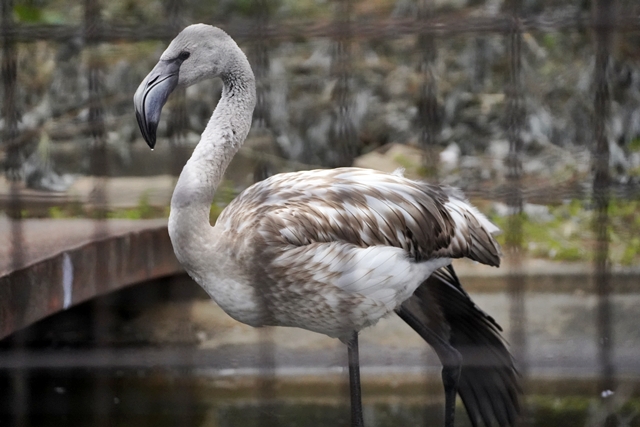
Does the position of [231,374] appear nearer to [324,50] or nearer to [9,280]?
[9,280]

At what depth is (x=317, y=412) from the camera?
2.71 m

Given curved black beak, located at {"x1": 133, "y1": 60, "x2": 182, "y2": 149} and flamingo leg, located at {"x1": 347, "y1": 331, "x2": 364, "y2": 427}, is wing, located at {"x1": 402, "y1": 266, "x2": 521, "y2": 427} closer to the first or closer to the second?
flamingo leg, located at {"x1": 347, "y1": 331, "x2": 364, "y2": 427}

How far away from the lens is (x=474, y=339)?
7.17 feet

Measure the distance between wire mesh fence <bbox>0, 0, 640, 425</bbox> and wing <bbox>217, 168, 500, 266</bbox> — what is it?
0.10 meters

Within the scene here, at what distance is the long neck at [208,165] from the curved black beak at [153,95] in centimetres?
12

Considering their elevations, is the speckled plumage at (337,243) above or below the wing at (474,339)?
above

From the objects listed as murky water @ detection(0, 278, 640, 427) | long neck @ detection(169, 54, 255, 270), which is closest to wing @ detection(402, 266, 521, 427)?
murky water @ detection(0, 278, 640, 427)

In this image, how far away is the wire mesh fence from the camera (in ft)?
8.38

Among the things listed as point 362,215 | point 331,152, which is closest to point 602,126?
point 362,215

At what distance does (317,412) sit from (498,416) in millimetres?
697

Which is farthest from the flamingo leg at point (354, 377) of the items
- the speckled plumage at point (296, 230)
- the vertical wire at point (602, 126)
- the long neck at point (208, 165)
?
the vertical wire at point (602, 126)

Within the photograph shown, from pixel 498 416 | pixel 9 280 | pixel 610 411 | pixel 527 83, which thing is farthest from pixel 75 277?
pixel 527 83

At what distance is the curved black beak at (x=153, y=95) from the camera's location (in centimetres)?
171

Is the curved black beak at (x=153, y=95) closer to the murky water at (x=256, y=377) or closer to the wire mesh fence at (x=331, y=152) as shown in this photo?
the wire mesh fence at (x=331, y=152)
